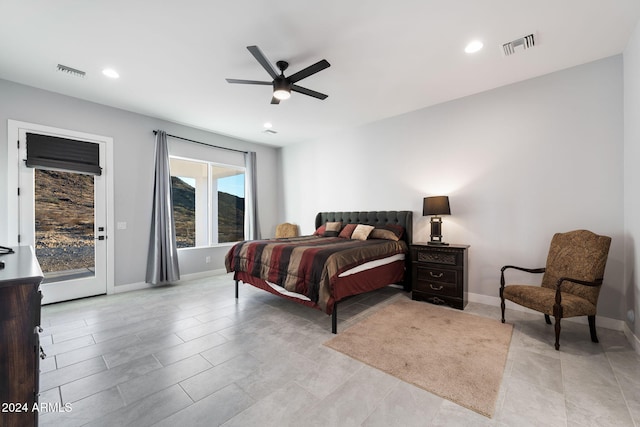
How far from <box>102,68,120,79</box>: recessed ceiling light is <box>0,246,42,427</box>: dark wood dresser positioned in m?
3.00

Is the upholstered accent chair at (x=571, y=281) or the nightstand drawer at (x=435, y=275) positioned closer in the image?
the upholstered accent chair at (x=571, y=281)

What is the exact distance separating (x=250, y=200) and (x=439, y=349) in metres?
4.76

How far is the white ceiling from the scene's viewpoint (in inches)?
85.9

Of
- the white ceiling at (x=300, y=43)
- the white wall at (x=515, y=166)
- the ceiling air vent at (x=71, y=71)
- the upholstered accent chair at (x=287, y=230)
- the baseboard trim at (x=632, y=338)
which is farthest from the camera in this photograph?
the upholstered accent chair at (x=287, y=230)

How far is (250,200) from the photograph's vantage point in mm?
6016

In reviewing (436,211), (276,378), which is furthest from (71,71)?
(436,211)

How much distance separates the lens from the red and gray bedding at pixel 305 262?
277 centimetres

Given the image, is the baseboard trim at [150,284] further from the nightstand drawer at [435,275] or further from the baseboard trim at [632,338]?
the baseboard trim at [632,338]

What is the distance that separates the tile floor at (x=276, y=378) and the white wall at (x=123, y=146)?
54.0 inches

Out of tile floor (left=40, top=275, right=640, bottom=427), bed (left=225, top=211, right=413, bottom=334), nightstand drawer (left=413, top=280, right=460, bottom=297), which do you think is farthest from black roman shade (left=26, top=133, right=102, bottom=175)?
nightstand drawer (left=413, top=280, right=460, bottom=297)

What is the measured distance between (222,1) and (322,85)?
1.58 meters

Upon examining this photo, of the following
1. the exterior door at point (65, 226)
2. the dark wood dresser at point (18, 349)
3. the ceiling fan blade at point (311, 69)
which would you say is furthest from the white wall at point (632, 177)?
the exterior door at point (65, 226)

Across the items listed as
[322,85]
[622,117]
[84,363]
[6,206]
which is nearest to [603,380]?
[622,117]

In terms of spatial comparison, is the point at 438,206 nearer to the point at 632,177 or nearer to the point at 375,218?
the point at 375,218
